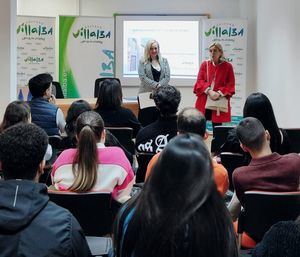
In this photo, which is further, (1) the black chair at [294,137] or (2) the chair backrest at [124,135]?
(2) the chair backrest at [124,135]

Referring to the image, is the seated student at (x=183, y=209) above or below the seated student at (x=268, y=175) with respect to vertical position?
above

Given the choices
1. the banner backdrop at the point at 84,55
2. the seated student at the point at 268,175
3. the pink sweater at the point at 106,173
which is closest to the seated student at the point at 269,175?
the seated student at the point at 268,175

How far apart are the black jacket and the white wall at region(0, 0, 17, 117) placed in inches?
185

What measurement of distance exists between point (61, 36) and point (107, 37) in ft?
2.60

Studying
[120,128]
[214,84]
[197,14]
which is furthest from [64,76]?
[120,128]

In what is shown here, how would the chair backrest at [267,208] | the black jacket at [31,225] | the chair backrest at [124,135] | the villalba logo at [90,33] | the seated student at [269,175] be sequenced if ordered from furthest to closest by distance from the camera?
1. the villalba logo at [90,33]
2. the chair backrest at [124,135]
3. the seated student at [269,175]
4. the chair backrest at [267,208]
5. the black jacket at [31,225]

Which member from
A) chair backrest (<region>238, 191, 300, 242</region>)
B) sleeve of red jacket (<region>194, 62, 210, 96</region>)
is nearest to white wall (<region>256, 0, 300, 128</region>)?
sleeve of red jacket (<region>194, 62, 210, 96</region>)

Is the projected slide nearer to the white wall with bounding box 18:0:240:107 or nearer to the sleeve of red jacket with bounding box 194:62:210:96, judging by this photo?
the white wall with bounding box 18:0:240:107

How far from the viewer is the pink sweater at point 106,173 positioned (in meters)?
2.89

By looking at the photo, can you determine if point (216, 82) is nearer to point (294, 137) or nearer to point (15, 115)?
point (294, 137)

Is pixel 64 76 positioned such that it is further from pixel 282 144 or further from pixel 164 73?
pixel 282 144

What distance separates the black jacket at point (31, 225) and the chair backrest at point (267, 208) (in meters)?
1.30

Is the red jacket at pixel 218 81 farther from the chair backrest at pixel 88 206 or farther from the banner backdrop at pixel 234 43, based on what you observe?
the chair backrest at pixel 88 206

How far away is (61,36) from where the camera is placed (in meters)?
9.18
